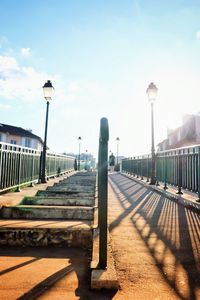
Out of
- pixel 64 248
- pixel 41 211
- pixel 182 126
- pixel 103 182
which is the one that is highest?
pixel 182 126

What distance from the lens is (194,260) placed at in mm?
3049

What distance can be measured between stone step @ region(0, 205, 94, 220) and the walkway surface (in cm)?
80

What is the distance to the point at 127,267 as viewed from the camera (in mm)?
2820

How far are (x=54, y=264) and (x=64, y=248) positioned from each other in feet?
2.37

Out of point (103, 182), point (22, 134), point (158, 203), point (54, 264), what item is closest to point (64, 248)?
point (54, 264)

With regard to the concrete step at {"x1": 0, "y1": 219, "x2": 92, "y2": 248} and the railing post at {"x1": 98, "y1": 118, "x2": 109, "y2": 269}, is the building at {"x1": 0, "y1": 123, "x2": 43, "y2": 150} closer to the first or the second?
the concrete step at {"x1": 0, "y1": 219, "x2": 92, "y2": 248}

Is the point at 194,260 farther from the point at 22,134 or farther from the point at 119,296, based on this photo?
the point at 22,134

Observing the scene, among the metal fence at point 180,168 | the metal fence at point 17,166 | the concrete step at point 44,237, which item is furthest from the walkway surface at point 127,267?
the metal fence at point 17,166

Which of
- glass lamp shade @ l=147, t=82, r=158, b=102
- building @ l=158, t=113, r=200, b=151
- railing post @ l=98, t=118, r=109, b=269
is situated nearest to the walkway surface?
railing post @ l=98, t=118, r=109, b=269

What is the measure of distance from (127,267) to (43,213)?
9.05ft

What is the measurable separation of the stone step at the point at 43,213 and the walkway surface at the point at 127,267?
0.80m

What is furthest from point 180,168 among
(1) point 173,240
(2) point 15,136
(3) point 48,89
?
(2) point 15,136

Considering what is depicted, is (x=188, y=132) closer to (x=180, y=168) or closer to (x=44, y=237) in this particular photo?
(x=180, y=168)

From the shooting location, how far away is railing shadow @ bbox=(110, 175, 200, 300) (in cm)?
255
